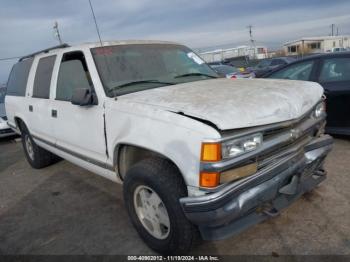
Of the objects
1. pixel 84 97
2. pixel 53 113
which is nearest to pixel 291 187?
pixel 84 97

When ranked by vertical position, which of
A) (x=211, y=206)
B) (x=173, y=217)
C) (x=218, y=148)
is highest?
(x=218, y=148)

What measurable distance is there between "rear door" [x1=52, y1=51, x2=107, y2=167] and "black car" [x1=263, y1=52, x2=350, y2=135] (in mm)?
3734

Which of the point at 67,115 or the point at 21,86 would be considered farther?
the point at 21,86

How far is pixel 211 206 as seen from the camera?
2182mm

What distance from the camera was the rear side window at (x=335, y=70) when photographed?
5074 mm

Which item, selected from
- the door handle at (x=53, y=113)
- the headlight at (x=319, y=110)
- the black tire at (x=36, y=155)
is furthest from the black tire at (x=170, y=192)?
the black tire at (x=36, y=155)

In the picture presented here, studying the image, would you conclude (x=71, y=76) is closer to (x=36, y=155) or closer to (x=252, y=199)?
(x=36, y=155)

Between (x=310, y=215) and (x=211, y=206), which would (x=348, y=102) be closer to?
(x=310, y=215)

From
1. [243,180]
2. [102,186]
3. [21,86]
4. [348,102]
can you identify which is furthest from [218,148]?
[21,86]

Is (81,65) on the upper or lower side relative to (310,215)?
upper

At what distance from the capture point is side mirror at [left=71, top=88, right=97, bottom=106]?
309cm

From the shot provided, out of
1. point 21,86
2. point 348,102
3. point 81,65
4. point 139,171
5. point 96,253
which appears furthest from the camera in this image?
point 21,86

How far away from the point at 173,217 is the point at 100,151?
3.83 ft

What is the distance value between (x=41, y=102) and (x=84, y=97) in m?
1.60
